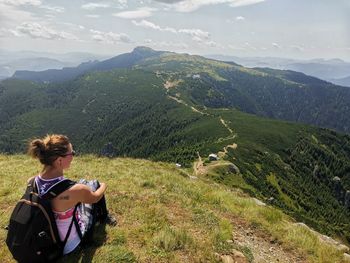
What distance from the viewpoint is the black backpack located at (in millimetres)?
8297

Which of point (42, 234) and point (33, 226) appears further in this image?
point (42, 234)

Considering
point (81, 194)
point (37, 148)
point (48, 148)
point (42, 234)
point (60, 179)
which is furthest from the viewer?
point (81, 194)

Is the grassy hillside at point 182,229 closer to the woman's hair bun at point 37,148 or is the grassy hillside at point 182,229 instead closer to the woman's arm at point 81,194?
the woman's arm at point 81,194

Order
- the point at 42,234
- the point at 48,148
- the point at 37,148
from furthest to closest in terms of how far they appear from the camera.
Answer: the point at 42,234
the point at 48,148
the point at 37,148

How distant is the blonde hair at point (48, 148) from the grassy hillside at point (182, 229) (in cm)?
300

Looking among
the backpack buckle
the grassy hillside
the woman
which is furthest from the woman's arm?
the grassy hillside

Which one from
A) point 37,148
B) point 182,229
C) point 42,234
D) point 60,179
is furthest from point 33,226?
point 182,229

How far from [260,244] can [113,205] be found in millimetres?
5506

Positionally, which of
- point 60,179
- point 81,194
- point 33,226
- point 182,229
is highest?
point 60,179

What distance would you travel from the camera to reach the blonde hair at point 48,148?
8180 mm

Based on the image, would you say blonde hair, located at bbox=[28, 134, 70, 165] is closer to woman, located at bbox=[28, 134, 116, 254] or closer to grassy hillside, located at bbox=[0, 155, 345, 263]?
woman, located at bbox=[28, 134, 116, 254]

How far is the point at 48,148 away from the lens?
829 centimetres

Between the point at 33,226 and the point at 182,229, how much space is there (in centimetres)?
494

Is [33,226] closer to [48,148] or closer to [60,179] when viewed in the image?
[60,179]
